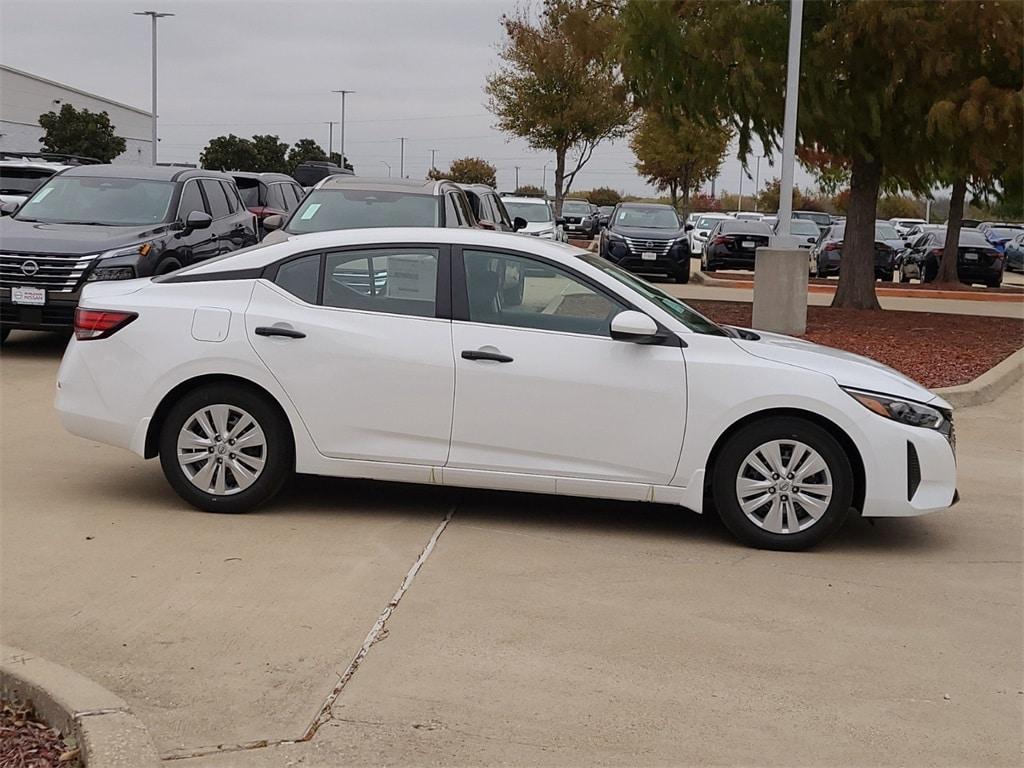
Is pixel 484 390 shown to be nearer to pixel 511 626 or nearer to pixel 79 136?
pixel 511 626

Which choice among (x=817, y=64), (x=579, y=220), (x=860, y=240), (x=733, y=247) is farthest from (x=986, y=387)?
(x=579, y=220)

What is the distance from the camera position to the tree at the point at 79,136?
167 feet

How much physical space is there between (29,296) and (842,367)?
314 inches

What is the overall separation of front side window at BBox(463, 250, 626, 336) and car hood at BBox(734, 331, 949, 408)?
2.53ft

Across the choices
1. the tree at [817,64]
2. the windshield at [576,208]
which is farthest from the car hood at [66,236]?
the windshield at [576,208]

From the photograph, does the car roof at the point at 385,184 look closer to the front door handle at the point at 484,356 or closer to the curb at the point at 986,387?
the curb at the point at 986,387

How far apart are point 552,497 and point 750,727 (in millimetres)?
3336

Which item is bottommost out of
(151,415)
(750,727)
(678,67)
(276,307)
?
(750,727)

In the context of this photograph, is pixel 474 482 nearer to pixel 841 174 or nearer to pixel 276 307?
pixel 276 307

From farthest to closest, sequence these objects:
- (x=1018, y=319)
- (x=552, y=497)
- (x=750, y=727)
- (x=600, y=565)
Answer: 1. (x=1018, y=319)
2. (x=552, y=497)
3. (x=600, y=565)
4. (x=750, y=727)

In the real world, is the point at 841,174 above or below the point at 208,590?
above

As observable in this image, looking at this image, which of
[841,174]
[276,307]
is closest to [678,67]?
[276,307]

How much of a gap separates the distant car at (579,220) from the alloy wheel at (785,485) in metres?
37.9

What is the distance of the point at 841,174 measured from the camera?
155ft
